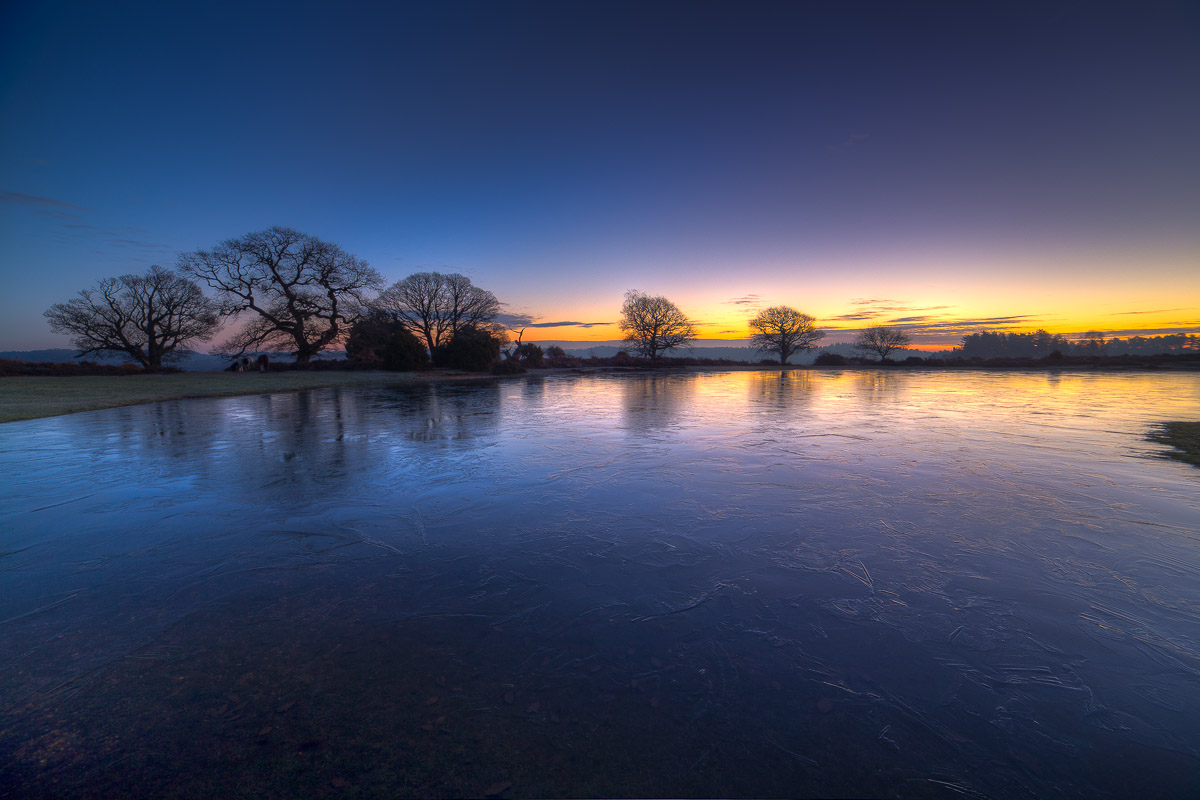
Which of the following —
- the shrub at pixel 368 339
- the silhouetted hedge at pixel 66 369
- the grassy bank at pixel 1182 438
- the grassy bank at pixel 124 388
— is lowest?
the grassy bank at pixel 1182 438

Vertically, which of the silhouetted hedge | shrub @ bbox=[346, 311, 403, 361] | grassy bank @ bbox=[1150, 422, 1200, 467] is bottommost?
grassy bank @ bbox=[1150, 422, 1200, 467]

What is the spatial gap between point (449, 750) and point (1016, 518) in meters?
5.21

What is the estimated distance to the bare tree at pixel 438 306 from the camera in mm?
36062

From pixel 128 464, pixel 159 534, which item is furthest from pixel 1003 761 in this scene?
pixel 128 464

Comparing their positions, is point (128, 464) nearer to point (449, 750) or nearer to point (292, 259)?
point (449, 750)

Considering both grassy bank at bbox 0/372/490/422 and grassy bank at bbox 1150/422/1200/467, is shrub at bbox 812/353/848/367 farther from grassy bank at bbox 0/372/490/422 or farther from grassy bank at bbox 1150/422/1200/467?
grassy bank at bbox 1150/422/1200/467

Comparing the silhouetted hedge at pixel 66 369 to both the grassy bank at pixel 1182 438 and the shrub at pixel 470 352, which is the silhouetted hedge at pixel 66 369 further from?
the grassy bank at pixel 1182 438

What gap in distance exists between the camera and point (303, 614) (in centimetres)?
282

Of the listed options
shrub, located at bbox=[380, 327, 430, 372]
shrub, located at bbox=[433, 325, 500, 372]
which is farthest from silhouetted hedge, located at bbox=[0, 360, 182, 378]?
shrub, located at bbox=[433, 325, 500, 372]

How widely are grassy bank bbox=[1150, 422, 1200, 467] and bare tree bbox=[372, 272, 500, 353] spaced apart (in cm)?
3581

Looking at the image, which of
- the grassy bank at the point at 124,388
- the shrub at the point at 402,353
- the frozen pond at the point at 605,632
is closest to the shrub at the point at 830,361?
the shrub at the point at 402,353

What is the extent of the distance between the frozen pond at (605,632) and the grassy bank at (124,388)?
998cm

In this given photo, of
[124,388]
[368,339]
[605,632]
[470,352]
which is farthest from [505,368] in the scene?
[605,632]

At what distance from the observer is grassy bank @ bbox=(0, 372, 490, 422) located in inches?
505
